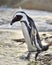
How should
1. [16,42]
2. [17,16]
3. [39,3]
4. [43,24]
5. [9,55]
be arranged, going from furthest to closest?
[39,3] < [43,24] < [16,42] < [9,55] < [17,16]

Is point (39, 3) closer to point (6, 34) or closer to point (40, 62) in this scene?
point (6, 34)

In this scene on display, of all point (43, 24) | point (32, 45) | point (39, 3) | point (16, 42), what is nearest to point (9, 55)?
point (32, 45)

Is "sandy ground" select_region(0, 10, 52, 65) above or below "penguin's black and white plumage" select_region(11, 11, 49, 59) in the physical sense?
below

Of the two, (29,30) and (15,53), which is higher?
(29,30)

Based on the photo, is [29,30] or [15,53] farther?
[15,53]

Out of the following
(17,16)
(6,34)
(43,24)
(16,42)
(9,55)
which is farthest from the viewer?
(43,24)

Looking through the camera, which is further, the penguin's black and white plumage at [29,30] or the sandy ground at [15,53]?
the sandy ground at [15,53]

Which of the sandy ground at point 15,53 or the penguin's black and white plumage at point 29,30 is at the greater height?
the penguin's black and white plumage at point 29,30

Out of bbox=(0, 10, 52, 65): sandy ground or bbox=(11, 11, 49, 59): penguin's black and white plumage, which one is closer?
bbox=(11, 11, 49, 59): penguin's black and white plumage

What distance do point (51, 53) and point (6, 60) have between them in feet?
3.65

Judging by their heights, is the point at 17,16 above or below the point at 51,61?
above

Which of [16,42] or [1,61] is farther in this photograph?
[16,42]

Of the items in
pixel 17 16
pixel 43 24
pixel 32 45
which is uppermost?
pixel 17 16

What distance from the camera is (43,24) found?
11.0 m
